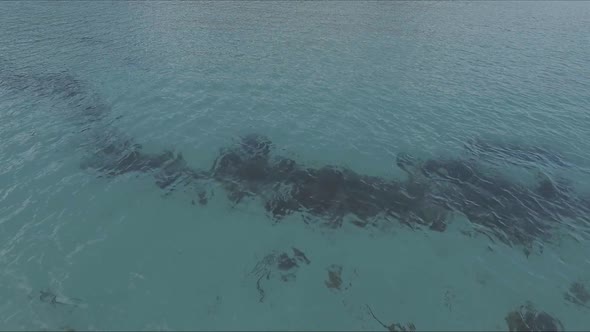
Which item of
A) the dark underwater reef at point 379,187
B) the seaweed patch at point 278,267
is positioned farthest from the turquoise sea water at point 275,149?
the dark underwater reef at point 379,187

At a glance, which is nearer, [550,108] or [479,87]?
[550,108]

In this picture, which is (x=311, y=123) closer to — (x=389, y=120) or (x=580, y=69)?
(x=389, y=120)

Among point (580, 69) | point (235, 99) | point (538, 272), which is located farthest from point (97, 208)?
point (580, 69)

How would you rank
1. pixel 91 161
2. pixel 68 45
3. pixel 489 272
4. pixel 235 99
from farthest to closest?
1. pixel 68 45
2. pixel 235 99
3. pixel 91 161
4. pixel 489 272

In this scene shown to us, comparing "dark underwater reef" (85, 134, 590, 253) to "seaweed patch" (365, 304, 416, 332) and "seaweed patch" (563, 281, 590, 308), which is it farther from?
"seaweed patch" (365, 304, 416, 332)

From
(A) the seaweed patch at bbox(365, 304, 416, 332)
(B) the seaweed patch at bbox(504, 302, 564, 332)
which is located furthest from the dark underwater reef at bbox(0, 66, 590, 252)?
(A) the seaweed patch at bbox(365, 304, 416, 332)
